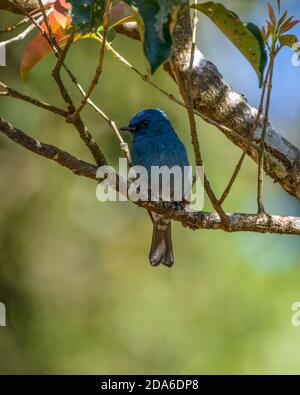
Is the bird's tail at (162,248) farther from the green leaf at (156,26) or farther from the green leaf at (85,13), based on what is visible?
the green leaf at (156,26)

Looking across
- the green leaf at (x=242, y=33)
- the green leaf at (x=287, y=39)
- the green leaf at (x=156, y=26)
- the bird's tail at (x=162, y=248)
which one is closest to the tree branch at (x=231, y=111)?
the green leaf at (x=287, y=39)

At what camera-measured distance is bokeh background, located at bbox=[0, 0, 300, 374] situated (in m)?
5.96

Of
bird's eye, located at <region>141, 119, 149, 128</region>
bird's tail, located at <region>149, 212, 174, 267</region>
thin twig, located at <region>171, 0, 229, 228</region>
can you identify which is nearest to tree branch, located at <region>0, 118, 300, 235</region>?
thin twig, located at <region>171, 0, 229, 228</region>

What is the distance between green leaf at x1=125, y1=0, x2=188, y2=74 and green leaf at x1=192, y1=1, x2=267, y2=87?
0.52 feet

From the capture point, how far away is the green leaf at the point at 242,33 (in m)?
2.07

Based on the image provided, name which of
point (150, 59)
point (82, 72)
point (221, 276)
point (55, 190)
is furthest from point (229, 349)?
point (150, 59)

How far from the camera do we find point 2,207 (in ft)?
21.5

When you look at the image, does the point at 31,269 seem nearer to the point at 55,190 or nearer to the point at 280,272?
the point at 55,190

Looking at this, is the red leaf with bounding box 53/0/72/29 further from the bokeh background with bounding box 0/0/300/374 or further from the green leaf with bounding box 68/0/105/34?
the bokeh background with bounding box 0/0/300/374

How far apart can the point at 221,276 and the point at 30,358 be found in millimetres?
1844

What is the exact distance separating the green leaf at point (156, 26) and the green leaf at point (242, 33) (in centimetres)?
16

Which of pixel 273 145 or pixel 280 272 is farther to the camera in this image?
pixel 280 272

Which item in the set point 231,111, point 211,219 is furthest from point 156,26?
point 231,111

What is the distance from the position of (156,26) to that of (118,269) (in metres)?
5.11
